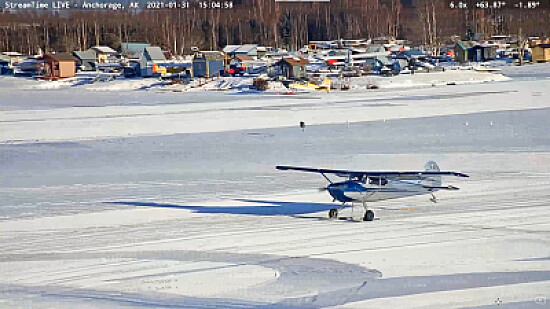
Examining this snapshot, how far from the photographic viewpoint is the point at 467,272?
1005 cm

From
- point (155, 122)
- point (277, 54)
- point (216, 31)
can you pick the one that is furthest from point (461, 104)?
point (216, 31)

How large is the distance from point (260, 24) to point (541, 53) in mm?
37746

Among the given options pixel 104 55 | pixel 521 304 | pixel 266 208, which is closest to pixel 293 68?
pixel 104 55

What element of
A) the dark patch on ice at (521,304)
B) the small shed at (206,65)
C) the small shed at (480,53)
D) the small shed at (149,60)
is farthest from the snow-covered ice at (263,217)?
the small shed at (480,53)

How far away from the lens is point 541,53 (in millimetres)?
58938

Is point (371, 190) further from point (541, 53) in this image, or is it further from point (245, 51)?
point (245, 51)

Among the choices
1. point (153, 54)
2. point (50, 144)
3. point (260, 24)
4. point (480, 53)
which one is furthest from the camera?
point (260, 24)

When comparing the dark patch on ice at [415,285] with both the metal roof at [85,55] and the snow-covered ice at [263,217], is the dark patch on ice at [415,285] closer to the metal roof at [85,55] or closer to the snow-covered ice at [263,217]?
the snow-covered ice at [263,217]

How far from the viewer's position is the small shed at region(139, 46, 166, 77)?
56.8 metres

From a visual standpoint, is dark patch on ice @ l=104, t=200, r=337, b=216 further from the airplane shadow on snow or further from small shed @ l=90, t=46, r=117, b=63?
small shed @ l=90, t=46, r=117, b=63

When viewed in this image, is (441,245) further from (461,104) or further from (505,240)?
(461,104)

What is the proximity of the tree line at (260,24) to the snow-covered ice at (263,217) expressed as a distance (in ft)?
174

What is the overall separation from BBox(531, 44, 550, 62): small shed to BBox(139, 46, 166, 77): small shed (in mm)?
25596

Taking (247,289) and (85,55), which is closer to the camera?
(247,289)
